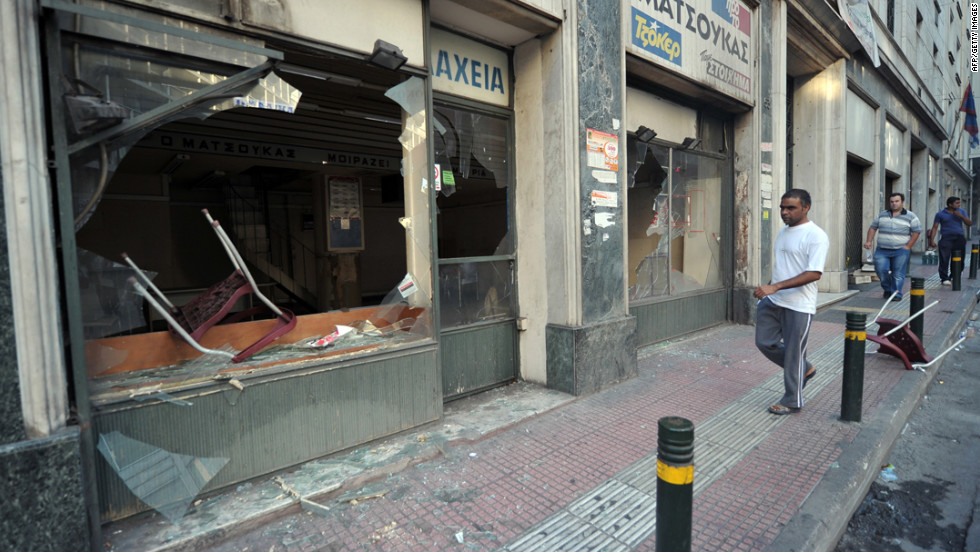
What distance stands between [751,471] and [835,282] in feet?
32.3

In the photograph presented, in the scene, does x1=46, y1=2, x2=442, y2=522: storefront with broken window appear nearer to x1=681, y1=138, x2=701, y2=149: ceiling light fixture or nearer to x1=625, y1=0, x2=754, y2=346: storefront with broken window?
x1=625, y1=0, x2=754, y2=346: storefront with broken window

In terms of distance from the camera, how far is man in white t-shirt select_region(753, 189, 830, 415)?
3.99m

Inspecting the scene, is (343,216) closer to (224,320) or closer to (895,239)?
(224,320)

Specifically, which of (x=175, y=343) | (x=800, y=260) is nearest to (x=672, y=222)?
(x=800, y=260)

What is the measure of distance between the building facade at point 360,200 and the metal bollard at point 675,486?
2384 millimetres

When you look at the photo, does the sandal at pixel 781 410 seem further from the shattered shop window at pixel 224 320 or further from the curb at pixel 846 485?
the shattered shop window at pixel 224 320

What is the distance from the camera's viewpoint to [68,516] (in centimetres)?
233

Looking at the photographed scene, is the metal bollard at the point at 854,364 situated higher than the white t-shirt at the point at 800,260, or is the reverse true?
the white t-shirt at the point at 800,260

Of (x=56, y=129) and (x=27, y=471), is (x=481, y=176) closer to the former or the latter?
(x=56, y=129)

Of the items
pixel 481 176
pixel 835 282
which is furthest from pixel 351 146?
pixel 835 282

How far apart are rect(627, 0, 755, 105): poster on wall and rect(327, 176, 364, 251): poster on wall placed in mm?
6190

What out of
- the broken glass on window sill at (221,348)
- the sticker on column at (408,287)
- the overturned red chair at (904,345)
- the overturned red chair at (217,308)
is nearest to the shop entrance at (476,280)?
the sticker on column at (408,287)
